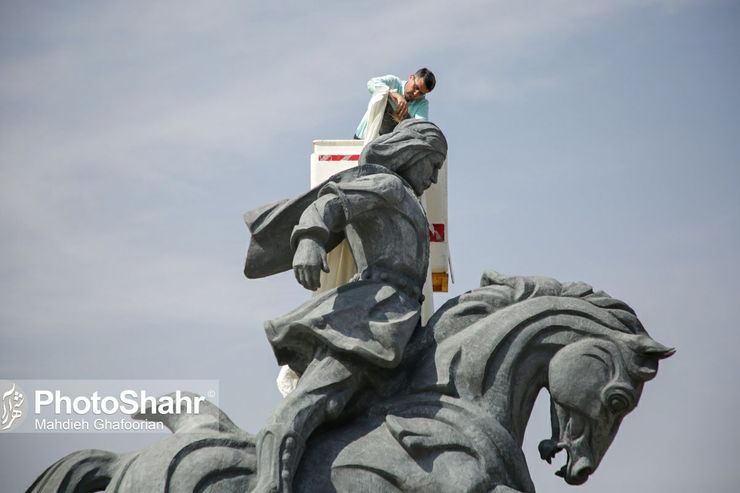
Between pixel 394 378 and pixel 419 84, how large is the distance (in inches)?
157

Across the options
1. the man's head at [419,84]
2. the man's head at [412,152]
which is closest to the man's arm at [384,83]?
the man's head at [419,84]

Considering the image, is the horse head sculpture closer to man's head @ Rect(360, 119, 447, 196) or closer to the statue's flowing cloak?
the statue's flowing cloak

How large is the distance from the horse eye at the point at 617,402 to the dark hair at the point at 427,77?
4208 mm

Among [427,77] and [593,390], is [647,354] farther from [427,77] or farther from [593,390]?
[427,77]

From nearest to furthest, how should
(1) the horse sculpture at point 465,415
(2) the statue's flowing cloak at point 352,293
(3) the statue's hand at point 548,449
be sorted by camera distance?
(1) the horse sculpture at point 465,415 < (2) the statue's flowing cloak at point 352,293 < (3) the statue's hand at point 548,449

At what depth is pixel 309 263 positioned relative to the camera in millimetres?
6215

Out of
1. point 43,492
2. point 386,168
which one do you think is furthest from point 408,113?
point 43,492

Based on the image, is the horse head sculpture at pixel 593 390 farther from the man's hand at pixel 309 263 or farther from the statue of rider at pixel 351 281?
the man's hand at pixel 309 263

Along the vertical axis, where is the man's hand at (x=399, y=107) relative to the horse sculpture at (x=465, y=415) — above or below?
above

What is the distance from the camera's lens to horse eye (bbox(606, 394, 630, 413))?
635cm

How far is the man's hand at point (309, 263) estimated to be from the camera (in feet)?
20.4

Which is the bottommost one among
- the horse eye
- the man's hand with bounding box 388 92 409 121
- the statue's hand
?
the statue's hand

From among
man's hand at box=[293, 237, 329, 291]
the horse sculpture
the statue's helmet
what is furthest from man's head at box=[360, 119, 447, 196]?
man's hand at box=[293, 237, 329, 291]

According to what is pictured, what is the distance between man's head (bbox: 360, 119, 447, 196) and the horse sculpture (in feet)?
2.39
